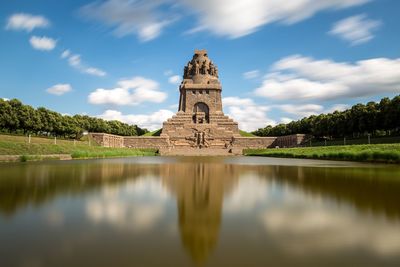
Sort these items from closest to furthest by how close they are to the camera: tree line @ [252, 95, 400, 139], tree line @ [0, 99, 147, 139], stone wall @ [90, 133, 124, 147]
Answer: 1. tree line @ [252, 95, 400, 139]
2. tree line @ [0, 99, 147, 139]
3. stone wall @ [90, 133, 124, 147]

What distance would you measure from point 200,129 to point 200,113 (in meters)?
8.54

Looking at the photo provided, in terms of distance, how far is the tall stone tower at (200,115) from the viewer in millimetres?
56656

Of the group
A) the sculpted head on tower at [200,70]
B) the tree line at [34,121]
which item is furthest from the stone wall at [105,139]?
the sculpted head on tower at [200,70]

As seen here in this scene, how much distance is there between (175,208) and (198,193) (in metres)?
1.86

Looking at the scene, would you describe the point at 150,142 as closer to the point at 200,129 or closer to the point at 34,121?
the point at 200,129

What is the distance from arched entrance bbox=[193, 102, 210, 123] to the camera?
2586 inches

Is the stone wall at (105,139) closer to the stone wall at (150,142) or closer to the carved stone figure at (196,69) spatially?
the stone wall at (150,142)

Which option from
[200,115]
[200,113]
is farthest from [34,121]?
[200,113]

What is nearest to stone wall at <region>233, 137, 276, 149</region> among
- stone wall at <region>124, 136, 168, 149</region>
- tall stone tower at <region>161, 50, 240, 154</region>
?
tall stone tower at <region>161, 50, 240, 154</region>

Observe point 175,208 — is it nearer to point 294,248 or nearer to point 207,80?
point 294,248

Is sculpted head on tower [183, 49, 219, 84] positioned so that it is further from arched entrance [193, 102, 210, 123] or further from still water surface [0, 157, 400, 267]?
still water surface [0, 157, 400, 267]

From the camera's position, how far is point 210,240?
12.9 feet

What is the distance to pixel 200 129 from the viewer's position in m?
58.3

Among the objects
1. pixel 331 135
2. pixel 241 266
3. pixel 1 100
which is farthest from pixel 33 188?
pixel 331 135
